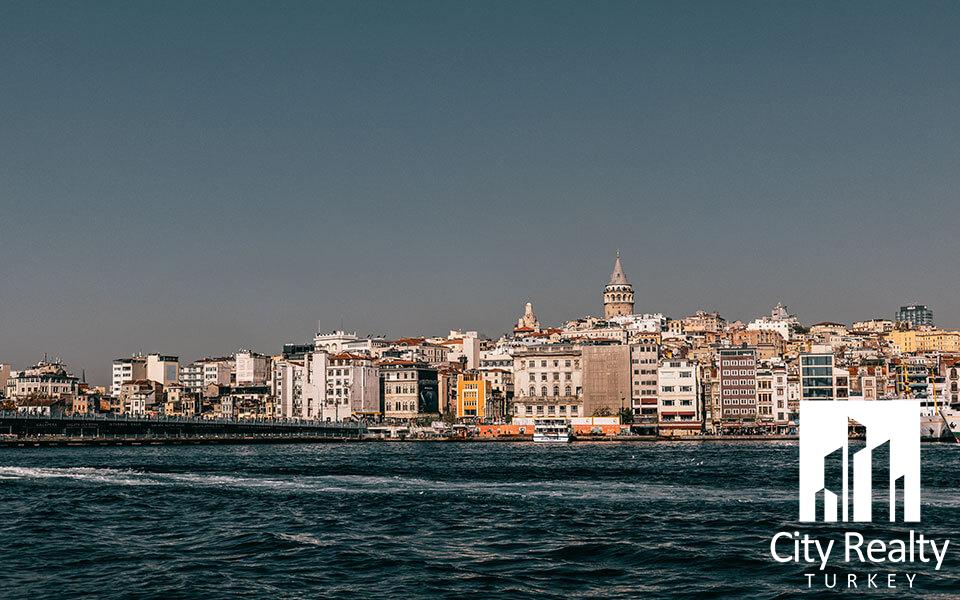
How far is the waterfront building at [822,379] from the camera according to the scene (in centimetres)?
13138

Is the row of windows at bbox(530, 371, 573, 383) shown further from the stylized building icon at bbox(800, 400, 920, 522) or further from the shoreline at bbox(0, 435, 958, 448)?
the stylized building icon at bbox(800, 400, 920, 522)

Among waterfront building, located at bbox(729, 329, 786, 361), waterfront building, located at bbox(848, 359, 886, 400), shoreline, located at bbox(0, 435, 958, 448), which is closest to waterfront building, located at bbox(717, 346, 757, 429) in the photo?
shoreline, located at bbox(0, 435, 958, 448)

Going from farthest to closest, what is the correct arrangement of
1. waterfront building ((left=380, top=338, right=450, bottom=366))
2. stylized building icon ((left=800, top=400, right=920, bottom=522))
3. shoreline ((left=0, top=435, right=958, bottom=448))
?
waterfront building ((left=380, top=338, right=450, bottom=366))
shoreline ((left=0, top=435, right=958, bottom=448))
stylized building icon ((left=800, top=400, right=920, bottom=522))

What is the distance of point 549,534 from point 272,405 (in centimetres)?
14447

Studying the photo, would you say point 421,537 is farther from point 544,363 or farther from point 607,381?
point 544,363

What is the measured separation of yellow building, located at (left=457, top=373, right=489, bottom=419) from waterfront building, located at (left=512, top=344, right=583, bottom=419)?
25.0 ft

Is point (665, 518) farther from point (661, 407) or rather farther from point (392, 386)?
point (392, 386)

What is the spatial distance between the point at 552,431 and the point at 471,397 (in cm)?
3009

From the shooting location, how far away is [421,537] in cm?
2827

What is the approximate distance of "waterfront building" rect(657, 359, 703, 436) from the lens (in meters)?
134

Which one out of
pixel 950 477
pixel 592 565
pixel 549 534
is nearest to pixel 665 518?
pixel 549 534

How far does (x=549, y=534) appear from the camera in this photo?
2845cm

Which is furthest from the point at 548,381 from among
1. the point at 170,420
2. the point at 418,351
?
the point at 418,351

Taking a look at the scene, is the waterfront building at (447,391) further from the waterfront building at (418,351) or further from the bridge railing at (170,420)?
the waterfront building at (418,351)
